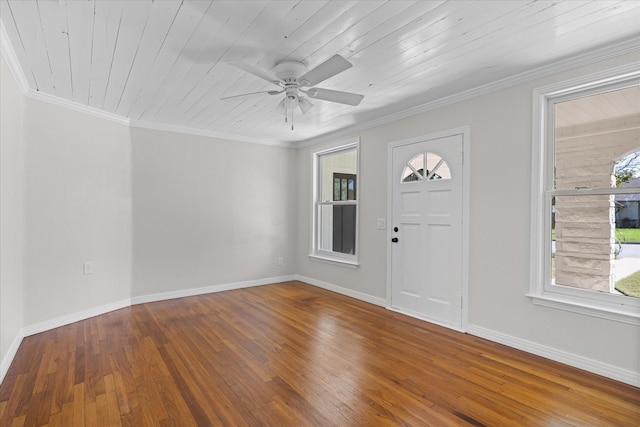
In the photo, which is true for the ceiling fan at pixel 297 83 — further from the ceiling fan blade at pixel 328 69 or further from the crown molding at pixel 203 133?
the crown molding at pixel 203 133

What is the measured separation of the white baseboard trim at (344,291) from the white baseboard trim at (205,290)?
1.11ft

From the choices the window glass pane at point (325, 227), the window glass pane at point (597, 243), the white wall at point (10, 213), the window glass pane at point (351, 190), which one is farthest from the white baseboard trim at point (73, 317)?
the window glass pane at point (597, 243)

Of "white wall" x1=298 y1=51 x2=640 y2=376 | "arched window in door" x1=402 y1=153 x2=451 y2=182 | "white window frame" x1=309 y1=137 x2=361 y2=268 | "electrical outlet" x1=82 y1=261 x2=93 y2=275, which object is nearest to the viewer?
"white wall" x1=298 y1=51 x2=640 y2=376

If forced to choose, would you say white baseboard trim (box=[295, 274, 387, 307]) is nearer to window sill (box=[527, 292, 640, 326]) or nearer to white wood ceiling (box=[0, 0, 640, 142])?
window sill (box=[527, 292, 640, 326])

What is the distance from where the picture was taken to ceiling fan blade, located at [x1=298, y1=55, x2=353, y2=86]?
2.08 metres

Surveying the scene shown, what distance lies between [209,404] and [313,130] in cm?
367

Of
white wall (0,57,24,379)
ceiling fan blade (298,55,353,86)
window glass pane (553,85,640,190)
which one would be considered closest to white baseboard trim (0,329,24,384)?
white wall (0,57,24,379)

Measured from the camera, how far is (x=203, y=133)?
15.6 ft

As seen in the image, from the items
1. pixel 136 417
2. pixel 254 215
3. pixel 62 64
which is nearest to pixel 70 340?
pixel 136 417

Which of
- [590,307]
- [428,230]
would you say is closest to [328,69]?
[428,230]

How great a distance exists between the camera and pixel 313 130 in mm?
4773

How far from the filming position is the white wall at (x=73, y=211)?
3.27m

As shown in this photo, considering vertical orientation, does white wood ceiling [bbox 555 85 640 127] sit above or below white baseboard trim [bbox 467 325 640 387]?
above

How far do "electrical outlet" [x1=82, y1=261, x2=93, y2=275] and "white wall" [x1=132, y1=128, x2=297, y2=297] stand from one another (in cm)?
55
